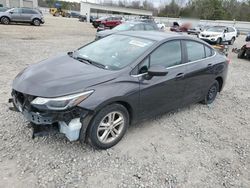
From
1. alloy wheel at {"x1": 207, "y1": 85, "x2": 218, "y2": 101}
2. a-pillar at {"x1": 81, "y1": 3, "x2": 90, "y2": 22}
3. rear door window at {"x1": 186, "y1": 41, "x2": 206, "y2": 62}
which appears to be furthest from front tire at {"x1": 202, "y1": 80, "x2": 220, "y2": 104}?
a-pillar at {"x1": 81, "y1": 3, "x2": 90, "y2": 22}

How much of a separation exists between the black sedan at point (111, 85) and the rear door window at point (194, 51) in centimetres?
2

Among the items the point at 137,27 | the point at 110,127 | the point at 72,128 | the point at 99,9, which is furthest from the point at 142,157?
the point at 99,9

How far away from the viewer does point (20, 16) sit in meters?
19.2

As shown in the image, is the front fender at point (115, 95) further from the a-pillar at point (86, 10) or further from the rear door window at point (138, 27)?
the a-pillar at point (86, 10)

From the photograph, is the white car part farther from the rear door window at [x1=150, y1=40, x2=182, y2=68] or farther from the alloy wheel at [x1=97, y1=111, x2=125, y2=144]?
the rear door window at [x1=150, y1=40, x2=182, y2=68]

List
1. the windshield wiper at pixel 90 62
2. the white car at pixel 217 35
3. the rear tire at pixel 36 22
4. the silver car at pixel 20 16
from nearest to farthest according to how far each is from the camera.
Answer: the windshield wiper at pixel 90 62 < the white car at pixel 217 35 < the silver car at pixel 20 16 < the rear tire at pixel 36 22

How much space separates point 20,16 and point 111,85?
19.7 metres

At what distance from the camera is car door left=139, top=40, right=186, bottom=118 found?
3207mm

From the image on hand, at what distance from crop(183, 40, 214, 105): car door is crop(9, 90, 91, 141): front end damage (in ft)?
6.75

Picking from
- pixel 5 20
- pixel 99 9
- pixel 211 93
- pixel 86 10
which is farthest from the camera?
pixel 99 9

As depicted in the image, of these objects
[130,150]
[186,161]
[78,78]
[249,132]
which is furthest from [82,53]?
[249,132]

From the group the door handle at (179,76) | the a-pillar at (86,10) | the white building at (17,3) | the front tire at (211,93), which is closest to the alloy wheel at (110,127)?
the door handle at (179,76)

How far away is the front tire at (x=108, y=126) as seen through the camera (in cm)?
279

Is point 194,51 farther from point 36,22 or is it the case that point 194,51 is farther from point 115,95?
point 36,22
